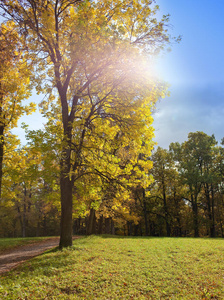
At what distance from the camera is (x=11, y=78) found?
10.5 m

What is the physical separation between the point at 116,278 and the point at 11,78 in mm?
9822

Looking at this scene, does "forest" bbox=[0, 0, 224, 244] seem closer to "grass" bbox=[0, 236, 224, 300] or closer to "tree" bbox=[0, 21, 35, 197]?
"tree" bbox=[0, 21, 35, 197]

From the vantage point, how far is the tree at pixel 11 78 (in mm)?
8608

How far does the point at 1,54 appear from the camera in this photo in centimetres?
838

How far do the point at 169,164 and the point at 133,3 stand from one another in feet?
79.1

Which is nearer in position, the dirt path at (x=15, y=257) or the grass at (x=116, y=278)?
the grass at (x=116, y=278)

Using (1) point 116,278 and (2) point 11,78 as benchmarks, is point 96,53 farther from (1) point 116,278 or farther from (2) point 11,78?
(1) point 116,278

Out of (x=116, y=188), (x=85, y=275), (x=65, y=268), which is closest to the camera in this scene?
(x=85, y=275)

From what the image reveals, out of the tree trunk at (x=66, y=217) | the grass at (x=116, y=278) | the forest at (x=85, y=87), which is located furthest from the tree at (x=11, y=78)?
the grass at (x=116, y=278)

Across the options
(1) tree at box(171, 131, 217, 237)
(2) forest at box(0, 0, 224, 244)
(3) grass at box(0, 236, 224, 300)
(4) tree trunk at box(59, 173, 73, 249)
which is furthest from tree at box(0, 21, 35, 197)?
(1) tree at box(171, 131, 217, 237)

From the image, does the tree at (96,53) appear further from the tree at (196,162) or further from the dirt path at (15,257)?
the tree at (196,162)

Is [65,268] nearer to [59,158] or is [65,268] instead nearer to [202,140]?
[59,158]

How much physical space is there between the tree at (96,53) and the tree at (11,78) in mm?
609

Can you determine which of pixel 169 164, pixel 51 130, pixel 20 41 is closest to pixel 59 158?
pixel 51 130
